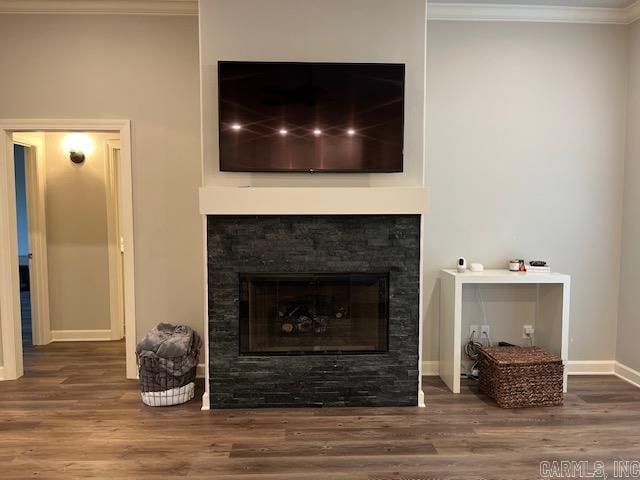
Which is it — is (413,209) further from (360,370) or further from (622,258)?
(622,258)

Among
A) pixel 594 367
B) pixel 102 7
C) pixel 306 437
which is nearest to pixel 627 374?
pixel 594 367

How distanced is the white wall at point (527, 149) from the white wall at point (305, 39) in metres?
0.54

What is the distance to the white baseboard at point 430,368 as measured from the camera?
3.48 m

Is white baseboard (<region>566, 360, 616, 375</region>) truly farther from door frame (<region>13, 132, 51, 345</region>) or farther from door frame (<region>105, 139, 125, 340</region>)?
door frame (<region>13, 132, 51, 345</region>)

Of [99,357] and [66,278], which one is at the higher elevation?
[66,278]

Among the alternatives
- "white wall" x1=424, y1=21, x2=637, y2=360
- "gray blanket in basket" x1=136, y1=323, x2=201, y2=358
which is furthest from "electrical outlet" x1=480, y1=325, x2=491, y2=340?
"gray blanket in basket" x1=136, y1=323, x2=201, y2=358

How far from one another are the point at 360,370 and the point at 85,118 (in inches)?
107

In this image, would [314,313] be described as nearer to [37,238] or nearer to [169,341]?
[169,341]

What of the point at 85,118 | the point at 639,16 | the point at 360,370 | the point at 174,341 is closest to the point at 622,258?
the point at 639,16

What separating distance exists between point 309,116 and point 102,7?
181cm

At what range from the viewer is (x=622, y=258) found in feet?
11.3

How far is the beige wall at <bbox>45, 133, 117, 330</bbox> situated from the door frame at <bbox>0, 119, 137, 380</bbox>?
938 mm

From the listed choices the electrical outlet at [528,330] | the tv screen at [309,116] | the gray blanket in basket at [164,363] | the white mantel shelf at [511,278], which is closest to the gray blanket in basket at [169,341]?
the gray blanket in basket at [164,363]

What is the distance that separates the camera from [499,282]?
10.1 ft
